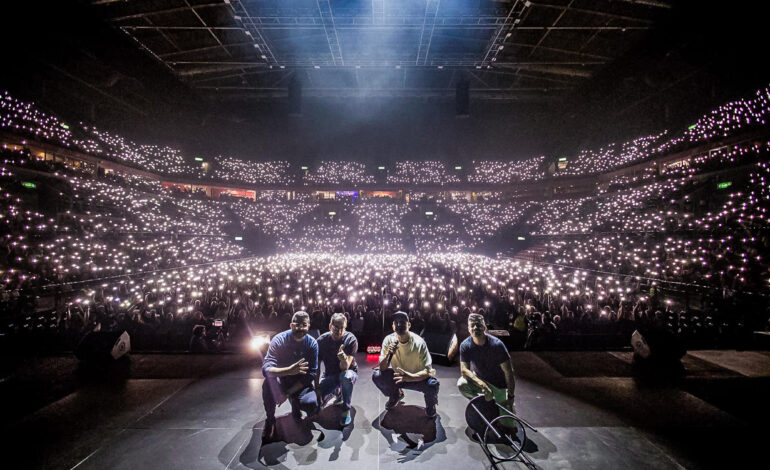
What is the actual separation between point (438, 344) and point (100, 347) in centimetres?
653

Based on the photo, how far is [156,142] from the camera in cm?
2611

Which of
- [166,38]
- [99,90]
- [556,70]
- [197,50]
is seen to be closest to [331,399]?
[197,50]

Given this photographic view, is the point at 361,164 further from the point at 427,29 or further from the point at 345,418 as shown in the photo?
the point at 345,418

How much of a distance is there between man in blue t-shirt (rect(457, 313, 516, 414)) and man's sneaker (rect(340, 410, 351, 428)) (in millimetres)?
1545

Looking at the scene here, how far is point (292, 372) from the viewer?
359 centimetres

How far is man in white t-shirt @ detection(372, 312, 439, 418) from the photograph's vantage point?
3.71 m

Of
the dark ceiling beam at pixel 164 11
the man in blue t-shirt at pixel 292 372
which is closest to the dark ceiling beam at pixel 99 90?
the dark ceiling beam at pixel 164 11

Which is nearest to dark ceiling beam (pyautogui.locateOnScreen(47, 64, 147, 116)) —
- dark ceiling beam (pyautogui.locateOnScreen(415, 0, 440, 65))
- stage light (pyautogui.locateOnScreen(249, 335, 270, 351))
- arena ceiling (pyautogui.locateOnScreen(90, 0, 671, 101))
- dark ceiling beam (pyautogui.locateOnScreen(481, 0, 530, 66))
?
arena ceiling (pyautogui.locateOnScreen(90, 0, 671, 101))

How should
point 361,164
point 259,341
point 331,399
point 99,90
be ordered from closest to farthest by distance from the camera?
point 331,399, point 259,341, point 99,90, point 361,164

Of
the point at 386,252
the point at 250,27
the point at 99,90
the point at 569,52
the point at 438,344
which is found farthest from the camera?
the point at 386,252

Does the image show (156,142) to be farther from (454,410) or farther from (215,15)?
(454,410)

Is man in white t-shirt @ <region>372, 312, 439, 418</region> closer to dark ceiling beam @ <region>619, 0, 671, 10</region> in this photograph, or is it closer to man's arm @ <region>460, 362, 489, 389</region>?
man's arm @ <region>460, 362, 489, 389</region>

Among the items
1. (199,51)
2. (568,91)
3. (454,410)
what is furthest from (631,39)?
(199,51)

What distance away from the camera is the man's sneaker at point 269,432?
11.3ft
